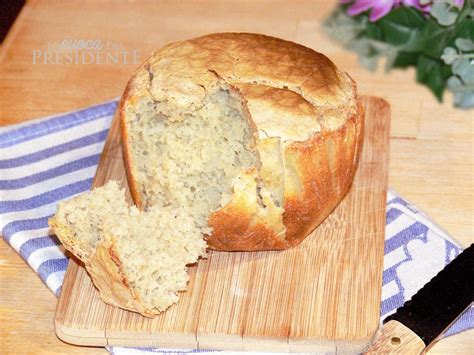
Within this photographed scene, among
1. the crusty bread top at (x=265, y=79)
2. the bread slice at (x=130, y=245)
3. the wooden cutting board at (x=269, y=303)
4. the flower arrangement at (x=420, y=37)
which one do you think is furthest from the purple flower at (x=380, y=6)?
the bread slice at (x=130, y=245)

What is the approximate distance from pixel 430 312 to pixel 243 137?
0.69 meters

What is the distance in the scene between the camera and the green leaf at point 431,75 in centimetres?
341

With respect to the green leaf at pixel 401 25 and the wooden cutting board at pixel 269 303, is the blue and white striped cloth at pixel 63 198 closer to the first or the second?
the wooden cutting board at pixel 269 303

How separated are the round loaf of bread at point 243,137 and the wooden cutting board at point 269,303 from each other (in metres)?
0.07

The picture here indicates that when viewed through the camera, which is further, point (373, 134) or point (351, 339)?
point (373, 134)

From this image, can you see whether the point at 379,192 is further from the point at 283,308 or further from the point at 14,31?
the point at 14,31

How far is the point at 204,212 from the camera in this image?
2607 mm

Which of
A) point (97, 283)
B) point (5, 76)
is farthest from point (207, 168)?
point (5, 76)

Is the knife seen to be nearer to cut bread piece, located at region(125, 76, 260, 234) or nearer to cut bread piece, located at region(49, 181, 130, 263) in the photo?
cut bread piece, located at region(125, 76, 260, 234)

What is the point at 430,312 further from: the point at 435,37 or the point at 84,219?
the point at 435,37

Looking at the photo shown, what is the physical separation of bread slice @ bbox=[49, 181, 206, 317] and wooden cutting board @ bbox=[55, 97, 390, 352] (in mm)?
62

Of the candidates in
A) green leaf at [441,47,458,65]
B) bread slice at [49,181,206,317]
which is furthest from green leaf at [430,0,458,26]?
bread slice at [49,181,206,317]

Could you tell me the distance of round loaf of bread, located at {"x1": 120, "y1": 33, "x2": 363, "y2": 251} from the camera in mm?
2498

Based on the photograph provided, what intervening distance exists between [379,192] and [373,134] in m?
0.28
